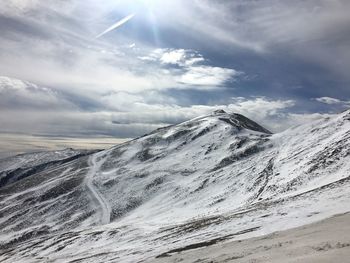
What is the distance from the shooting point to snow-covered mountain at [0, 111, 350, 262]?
1745 inches

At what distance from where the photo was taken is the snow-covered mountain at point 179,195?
4431 centimetres

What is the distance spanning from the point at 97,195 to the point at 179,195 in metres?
29.8

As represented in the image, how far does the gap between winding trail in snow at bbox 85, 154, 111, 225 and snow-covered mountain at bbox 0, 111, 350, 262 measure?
1.01 feet

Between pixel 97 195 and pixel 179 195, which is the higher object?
pixel 179 195

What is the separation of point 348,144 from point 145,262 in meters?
55.5

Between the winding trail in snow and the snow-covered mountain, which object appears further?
the winding trail in snow

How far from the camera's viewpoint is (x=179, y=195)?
98.8m

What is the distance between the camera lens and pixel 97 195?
4582 inches

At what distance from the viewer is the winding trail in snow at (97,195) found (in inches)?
3832

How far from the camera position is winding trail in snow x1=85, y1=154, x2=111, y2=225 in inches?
3832

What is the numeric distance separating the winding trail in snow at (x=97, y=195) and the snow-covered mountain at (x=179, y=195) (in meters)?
0.31

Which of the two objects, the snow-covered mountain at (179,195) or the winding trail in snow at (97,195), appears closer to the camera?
the snow-covered mountain at (179,195)

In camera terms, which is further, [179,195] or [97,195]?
[97,195]

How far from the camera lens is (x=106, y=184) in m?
124
